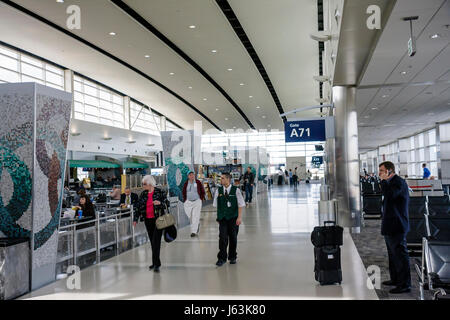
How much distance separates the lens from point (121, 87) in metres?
29.4

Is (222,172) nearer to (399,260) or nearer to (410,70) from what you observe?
(399,260)

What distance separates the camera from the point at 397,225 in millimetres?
5262

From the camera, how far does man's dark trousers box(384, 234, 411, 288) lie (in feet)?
16.9

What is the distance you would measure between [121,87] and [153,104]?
217 inches

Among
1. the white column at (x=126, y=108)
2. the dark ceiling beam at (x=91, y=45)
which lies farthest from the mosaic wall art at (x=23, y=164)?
the white column at (x=126, y=108)

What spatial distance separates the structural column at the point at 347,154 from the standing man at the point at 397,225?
5.46 metres

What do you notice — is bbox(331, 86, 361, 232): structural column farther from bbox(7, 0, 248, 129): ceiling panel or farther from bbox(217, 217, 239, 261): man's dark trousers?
bbox(7, 0, 248, 129): ceiling panel

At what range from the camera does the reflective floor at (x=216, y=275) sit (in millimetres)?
5242

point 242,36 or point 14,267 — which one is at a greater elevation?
point 242,36

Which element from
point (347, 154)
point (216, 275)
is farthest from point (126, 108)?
point (216, 275)

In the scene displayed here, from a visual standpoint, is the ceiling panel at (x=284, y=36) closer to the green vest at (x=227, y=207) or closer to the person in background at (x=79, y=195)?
the person in background at (x=79, y=195)

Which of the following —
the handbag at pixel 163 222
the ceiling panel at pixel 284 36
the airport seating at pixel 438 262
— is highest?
the ceiling panel at pixel 284 36

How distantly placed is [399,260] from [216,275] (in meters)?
2.74
